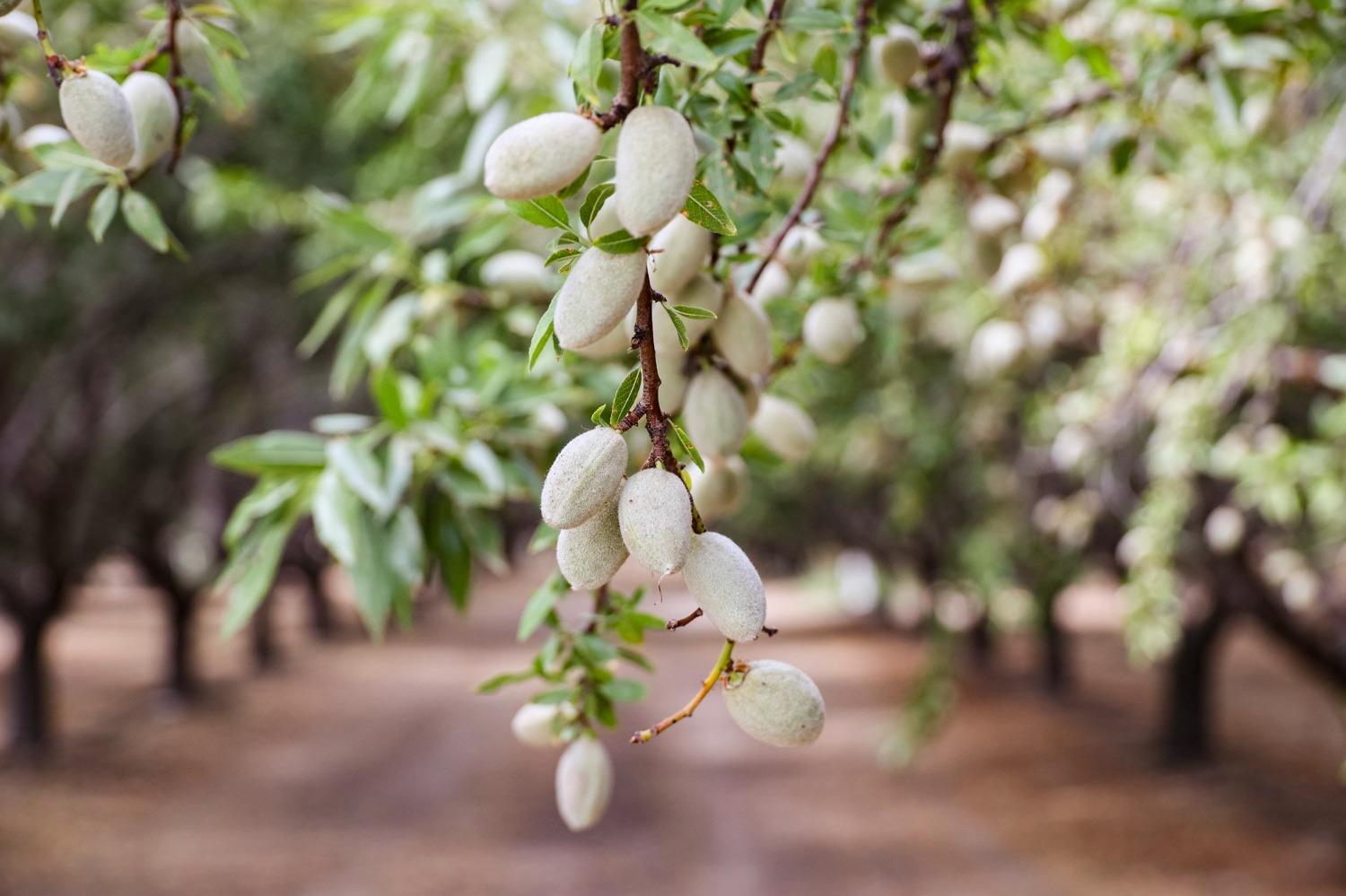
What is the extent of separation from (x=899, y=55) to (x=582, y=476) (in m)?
0.59

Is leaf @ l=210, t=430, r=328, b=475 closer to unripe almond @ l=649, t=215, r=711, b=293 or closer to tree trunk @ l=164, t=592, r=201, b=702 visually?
unripe almond @ l=649, t=215, r=711, b=293

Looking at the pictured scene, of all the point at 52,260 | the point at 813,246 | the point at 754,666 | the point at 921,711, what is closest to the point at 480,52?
the point at 813,246

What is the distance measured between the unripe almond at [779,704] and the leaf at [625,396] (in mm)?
161

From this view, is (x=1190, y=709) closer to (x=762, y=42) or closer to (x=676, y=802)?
(x=676, y=802)

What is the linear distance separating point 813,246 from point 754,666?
0.45m

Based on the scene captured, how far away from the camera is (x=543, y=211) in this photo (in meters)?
0.57

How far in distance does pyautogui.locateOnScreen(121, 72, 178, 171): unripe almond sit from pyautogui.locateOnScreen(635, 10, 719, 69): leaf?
1.23 feet

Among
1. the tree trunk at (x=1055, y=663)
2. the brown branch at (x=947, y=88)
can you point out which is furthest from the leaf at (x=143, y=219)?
the tree trunk at (x=1055, y=663)

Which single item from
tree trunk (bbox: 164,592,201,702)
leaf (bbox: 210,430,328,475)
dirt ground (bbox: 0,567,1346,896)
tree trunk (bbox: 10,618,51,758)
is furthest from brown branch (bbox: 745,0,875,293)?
tree trunk (bbox: 164,592,201,702)

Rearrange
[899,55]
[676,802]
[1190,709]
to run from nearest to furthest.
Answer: [899,55] → [676,802] → [1190,709]

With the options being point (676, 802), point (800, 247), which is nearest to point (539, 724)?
point (800, 247)

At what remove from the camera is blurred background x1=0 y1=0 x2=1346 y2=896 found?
112 centimetres

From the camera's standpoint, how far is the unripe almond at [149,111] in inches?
27.9

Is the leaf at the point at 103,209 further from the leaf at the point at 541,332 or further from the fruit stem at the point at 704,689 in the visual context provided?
the fruit stem at the point at 704,689
